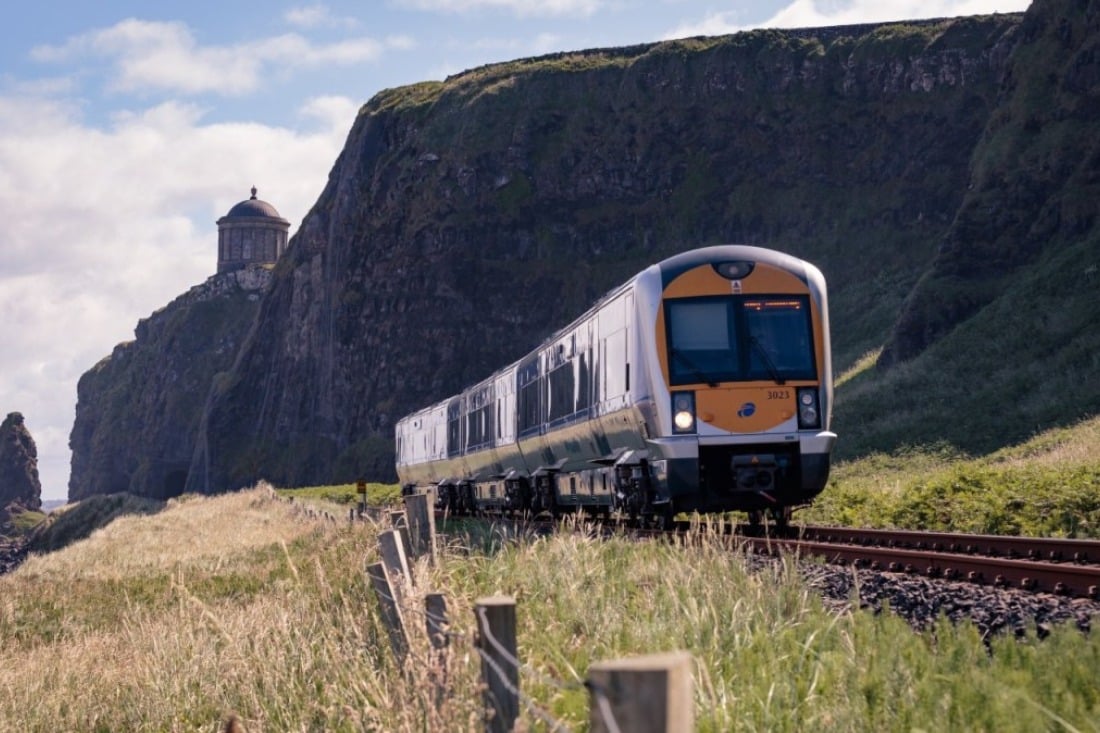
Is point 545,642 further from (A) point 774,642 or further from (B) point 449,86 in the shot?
(B) point 449,86

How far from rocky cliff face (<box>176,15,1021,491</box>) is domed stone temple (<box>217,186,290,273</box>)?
7558 centimetres

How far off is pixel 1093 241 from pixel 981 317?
15.1 feet

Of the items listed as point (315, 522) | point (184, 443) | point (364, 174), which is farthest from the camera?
point (184, 443)

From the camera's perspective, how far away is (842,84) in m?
83.2

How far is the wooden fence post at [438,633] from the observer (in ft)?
19.4

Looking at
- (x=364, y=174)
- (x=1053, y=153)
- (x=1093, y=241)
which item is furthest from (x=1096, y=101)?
(x=364, y=174)

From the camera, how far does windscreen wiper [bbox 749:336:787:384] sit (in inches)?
642

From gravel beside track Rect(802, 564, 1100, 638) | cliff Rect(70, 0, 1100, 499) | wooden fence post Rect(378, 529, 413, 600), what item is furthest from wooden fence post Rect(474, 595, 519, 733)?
cliff Rect(70, 0, 1100, 499)

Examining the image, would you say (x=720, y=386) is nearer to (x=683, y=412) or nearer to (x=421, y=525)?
(x=683, y=412)

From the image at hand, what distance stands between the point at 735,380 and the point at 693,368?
0.53 meters

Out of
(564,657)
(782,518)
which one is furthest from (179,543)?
(564,657)

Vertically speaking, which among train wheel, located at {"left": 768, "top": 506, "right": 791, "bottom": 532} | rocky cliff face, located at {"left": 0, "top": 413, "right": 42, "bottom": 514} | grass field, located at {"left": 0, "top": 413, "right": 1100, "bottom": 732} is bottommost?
grass field, located at {"left": 0, "top": 413, "right": 1100, "bottom": 732}

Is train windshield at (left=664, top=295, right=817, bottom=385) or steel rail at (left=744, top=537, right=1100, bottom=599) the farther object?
train windshield at (left=664, top=295, right=817, bottom=385)

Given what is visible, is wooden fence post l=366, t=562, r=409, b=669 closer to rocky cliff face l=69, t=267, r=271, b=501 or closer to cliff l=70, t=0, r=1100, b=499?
cliff l=70, t=0, r=1100, b=499
